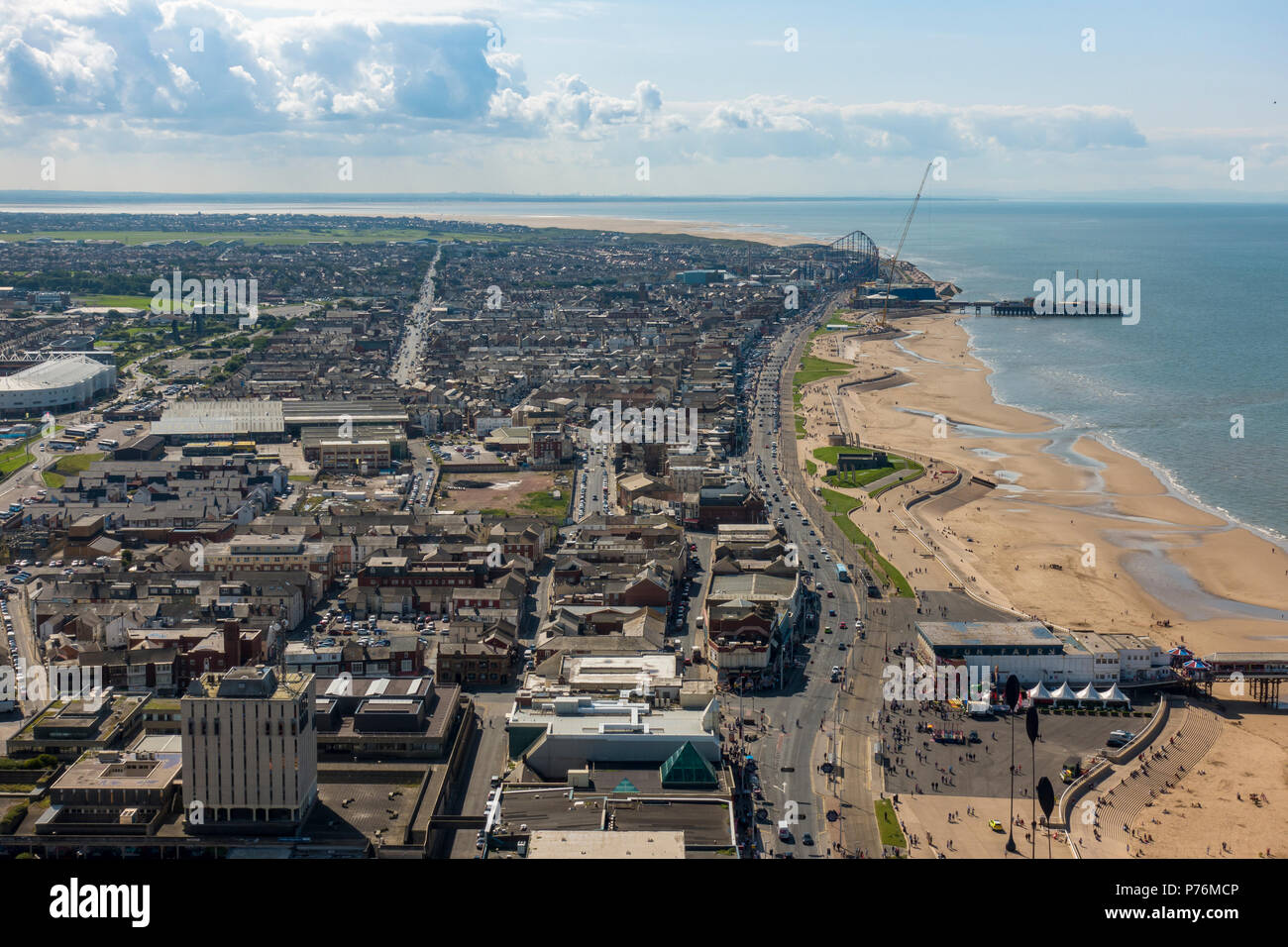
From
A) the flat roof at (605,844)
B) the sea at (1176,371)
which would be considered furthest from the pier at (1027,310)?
the flat roof at (605,844)

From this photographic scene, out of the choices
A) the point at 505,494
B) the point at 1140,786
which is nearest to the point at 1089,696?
the point at 1140,786

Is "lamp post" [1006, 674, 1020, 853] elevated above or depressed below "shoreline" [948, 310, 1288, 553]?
below

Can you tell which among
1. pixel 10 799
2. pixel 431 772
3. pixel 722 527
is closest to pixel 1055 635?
pixel 722 527

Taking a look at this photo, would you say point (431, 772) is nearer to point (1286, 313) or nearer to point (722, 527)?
point (722, 527)

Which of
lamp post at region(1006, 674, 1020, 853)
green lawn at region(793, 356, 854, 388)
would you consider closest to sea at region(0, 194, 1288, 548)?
green lawn at region(793, 356, 854, 388)

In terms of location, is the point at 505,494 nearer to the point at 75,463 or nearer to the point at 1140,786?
the point at 75,463

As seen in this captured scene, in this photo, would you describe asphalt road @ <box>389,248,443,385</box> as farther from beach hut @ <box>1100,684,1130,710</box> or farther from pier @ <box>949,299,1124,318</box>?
beach hut @ <box>1100,684,1130,710</box>
